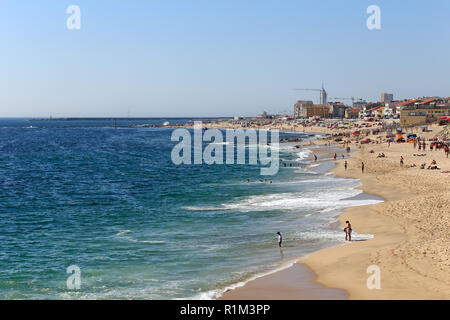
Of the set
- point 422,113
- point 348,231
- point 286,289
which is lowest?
point 286,289

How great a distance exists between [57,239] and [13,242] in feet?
8.67

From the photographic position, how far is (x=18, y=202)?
44156mm

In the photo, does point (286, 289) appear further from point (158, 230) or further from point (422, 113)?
point (422, 113)

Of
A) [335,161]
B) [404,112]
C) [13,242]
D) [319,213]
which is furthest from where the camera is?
[404,112]

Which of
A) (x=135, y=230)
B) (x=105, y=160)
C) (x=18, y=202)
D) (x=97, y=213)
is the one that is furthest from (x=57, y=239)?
(x=105, y=160)

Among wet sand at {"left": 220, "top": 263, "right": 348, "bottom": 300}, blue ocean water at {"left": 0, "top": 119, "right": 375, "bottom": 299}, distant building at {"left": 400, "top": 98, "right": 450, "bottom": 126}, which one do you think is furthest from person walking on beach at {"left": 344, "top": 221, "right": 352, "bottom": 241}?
distant building at {"left": 400, "top": 98, "right": 450, "bottom": 126}

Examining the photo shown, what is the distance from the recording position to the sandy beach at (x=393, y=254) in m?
19.1

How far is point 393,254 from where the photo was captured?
23.4 m

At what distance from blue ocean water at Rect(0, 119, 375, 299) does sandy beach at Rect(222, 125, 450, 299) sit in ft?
5.31

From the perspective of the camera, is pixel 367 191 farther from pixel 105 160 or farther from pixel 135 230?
pixel 105 160

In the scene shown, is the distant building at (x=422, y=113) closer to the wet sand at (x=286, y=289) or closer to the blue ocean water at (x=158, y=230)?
the blue ocean water at (x=158, y=230)

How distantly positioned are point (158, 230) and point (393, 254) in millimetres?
15645

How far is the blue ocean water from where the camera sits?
72.4 feet

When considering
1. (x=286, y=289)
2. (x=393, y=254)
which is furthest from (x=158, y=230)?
(x=393, y=254)
